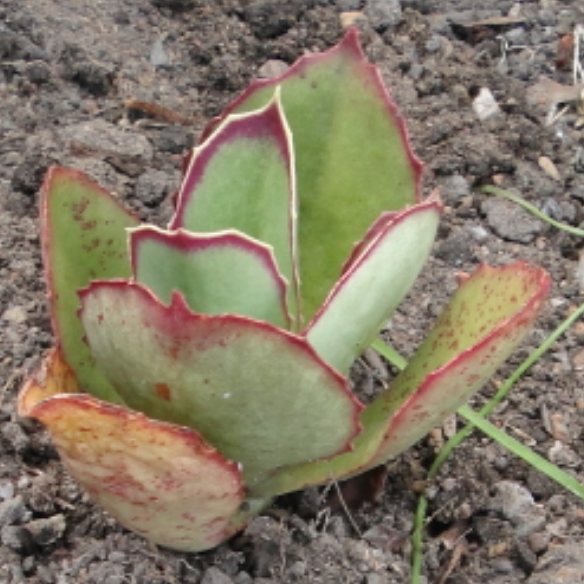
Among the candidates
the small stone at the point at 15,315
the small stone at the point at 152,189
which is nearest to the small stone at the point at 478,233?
the small stone at the point at 152,189

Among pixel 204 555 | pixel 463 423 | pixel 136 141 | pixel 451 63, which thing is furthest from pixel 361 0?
pixel 204 555

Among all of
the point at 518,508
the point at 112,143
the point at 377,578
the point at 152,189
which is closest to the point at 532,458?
the point at 518,508

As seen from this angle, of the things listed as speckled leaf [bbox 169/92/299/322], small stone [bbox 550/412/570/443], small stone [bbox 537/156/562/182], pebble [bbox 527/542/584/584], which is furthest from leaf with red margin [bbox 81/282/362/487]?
small stone [bbox 537/156/562/182]

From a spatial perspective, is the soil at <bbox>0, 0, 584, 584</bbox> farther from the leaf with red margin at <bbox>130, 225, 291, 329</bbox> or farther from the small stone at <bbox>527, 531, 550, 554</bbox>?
the leaf with red margin at <bbox>130, 225, 291, 329</bbox>

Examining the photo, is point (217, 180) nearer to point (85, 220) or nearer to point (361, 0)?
point (85, 220)

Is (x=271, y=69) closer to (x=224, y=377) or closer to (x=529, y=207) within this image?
(x=529, y=207)
